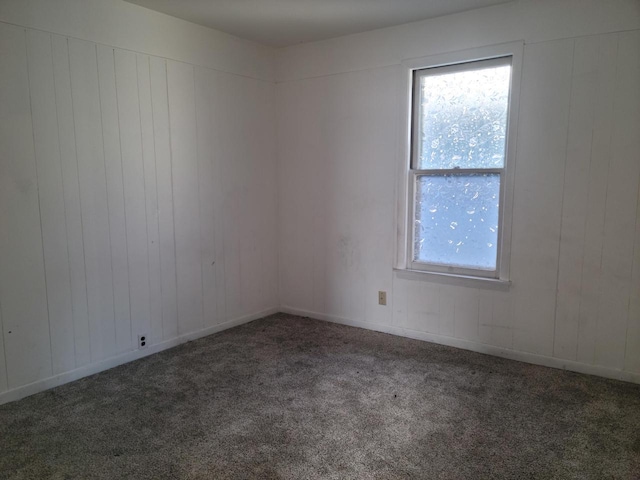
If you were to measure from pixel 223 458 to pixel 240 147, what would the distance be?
8.63 ft

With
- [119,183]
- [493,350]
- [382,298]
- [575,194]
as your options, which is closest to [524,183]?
[575,194]

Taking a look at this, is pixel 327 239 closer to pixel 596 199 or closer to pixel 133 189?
pixel 133 189

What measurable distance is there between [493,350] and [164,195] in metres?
2.71

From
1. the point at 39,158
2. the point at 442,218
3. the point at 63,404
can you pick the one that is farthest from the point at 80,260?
the point at 442,218

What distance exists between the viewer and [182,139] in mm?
3516

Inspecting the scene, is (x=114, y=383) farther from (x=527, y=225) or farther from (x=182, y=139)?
(x=527, y=225)

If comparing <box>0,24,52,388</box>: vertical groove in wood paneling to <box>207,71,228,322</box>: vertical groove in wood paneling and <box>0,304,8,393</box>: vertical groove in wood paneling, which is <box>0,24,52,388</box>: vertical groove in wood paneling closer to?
<box>0,304,8,393</box>: vertical groove in wood paneling

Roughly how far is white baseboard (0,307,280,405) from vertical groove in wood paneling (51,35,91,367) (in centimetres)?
7

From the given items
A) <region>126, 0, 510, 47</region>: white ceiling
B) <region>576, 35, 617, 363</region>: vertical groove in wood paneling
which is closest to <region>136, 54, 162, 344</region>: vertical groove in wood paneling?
<region>126, 0, 510, 47</region>: white ceiling

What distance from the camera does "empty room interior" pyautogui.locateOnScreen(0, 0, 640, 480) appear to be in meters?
2.36

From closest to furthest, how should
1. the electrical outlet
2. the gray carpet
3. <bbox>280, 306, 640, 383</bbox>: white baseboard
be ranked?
the gray carpet
<bbox>280, 306, 640, 383</bbox>: white baseboard
the electrical outlet

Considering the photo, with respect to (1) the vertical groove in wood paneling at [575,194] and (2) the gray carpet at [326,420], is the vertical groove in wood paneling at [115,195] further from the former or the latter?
(1) the vertical groove in wood paneling at [575,194]

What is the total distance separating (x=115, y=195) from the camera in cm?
312

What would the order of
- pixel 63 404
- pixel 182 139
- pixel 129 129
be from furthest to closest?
pixel 182 139 → pixel 129 129 → pixel 63 404
